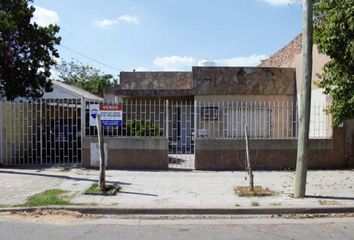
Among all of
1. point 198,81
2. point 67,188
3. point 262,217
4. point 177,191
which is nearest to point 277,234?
point 262,217

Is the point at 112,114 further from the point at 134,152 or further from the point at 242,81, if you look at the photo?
the point at 242,81

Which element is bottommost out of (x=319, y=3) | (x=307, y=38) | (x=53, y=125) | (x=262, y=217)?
(x=262, y=217)

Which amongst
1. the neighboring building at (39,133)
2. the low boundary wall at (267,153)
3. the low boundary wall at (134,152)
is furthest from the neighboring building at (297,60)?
the neighboring building at (39,133)

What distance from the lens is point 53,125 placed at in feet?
54.7

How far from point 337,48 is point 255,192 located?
15.0 feet

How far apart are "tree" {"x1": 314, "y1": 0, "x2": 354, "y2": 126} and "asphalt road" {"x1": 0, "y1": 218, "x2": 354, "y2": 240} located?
17.2 ft

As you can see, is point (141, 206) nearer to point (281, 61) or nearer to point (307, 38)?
point (307, 38)

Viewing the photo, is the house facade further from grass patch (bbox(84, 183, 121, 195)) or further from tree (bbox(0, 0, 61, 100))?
grass patch (bbox(84, 183, 121, 195))

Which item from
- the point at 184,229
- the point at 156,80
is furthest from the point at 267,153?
the point at 156,80

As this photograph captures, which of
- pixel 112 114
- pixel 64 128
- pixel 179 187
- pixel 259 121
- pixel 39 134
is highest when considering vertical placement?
pixel 112 114

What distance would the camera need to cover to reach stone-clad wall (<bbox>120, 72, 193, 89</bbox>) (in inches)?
893

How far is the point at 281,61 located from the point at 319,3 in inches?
422

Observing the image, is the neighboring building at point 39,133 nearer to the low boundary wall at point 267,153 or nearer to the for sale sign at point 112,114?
the for sale sign at point 112,114

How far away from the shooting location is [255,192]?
10.9 m
